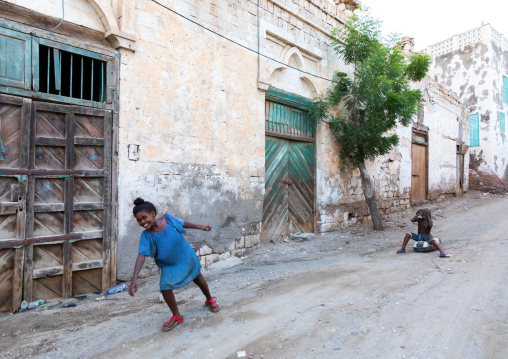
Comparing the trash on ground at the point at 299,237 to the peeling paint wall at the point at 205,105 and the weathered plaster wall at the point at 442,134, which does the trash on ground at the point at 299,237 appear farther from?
the weathered plaster wall at the point at 442,134

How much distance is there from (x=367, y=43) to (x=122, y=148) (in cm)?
597

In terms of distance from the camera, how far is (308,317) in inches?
126

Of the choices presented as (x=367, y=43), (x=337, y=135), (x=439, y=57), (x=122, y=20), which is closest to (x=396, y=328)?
(x=122, y=20)

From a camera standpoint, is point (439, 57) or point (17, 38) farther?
point (439, 57)

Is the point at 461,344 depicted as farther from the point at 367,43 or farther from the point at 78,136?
the point at 367,43

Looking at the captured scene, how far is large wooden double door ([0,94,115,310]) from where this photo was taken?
12.0ft

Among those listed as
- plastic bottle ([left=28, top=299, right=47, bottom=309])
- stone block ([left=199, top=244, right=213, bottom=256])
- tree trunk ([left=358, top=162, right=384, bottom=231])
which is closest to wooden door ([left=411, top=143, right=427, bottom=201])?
tree trunk ([left=358, top=162, right=384, bottom=231])

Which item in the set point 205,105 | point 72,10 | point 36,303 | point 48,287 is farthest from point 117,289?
point 72,10

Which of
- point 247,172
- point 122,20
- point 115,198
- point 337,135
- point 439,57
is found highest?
point 439,57

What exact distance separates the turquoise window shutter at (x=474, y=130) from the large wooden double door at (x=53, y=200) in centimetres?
1849

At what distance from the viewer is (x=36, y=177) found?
3.84 meters

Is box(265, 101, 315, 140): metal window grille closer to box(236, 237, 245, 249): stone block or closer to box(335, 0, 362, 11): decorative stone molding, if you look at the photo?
box(236, 237, 245, 249): stone block

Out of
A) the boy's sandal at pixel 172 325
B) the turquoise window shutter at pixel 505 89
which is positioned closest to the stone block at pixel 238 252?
the boy's sandal at pixel 172 325

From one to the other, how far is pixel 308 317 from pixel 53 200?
3.11 metres
